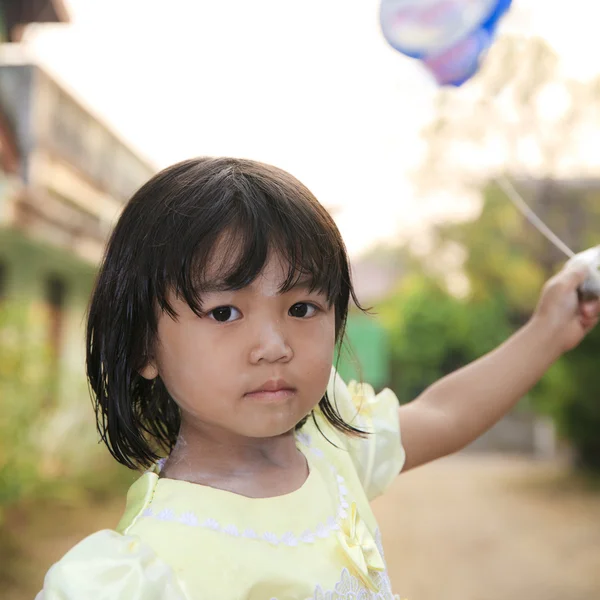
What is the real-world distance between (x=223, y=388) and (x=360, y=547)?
0.27 metres

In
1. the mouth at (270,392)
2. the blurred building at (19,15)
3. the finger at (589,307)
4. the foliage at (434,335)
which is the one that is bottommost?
the foliage at (434,335)

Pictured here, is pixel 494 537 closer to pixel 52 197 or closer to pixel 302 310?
pixel 52 197

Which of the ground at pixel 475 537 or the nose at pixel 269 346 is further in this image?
the ground at pixel 475 537

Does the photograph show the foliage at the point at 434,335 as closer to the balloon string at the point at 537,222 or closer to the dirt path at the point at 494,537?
the dirt path at the point at 494,537

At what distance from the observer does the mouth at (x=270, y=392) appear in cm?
89

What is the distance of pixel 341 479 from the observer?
3.53ft

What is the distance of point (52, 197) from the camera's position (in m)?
7.70

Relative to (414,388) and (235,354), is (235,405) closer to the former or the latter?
(235,354)

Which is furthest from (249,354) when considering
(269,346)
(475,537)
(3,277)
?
(475,537)

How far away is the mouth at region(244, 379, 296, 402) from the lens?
0.89 m

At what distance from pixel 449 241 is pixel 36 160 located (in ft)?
25.4

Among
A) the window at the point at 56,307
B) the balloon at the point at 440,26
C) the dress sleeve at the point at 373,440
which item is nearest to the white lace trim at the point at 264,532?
the dress sleeve at the point at 373,440

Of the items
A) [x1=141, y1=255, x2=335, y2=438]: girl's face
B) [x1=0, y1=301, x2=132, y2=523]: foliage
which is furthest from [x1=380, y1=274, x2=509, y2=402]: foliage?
[x1=141, y1=255, x2=335, y2=438]: girl's face

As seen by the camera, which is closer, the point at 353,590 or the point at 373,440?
the point at 353,590
